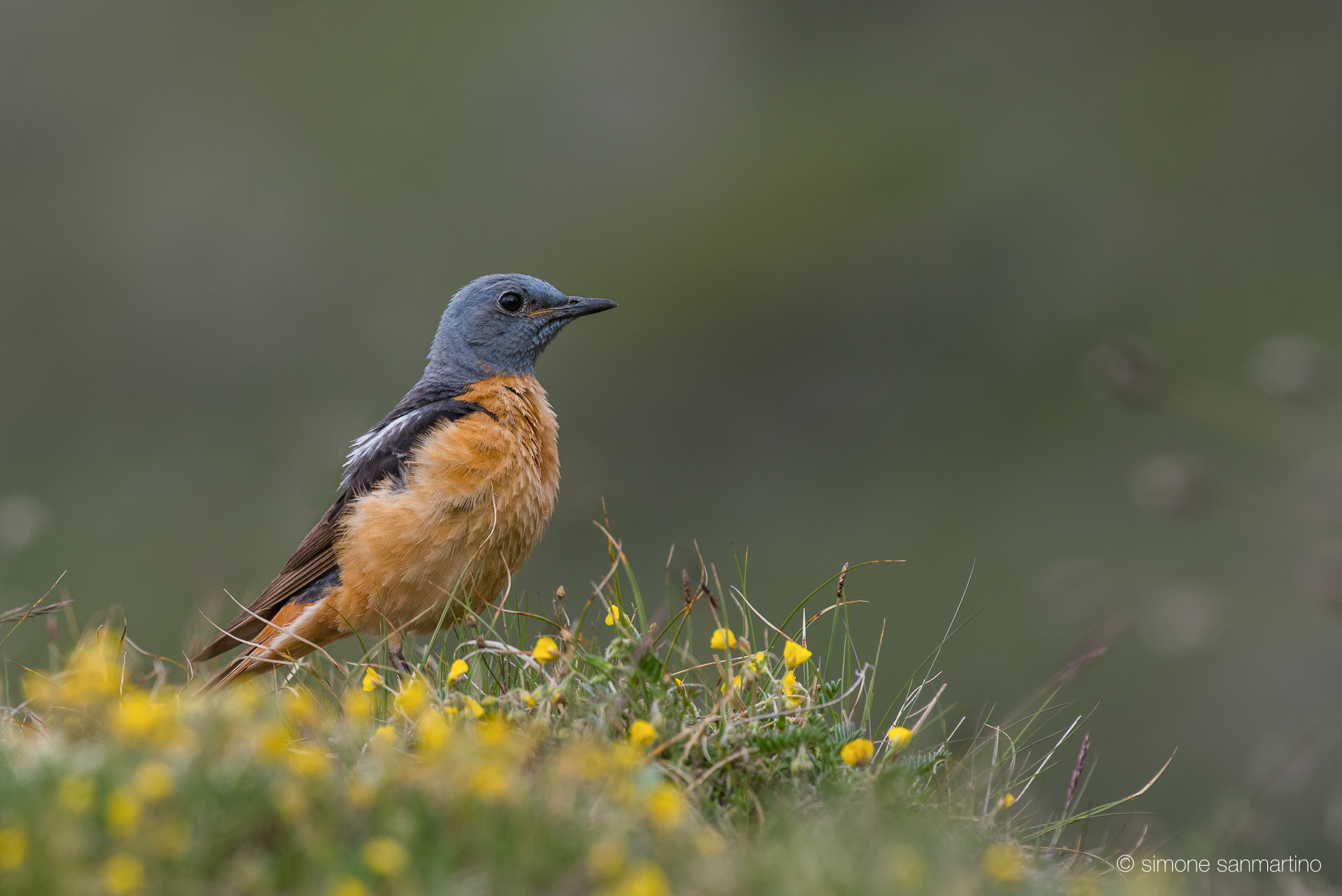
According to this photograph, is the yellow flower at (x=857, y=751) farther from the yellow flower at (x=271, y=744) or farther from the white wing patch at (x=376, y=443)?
the white wing patch at (x=376, y=443)

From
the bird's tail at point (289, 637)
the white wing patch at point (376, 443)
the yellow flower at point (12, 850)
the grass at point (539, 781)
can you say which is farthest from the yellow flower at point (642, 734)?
the white wing patch at point (376, 443)

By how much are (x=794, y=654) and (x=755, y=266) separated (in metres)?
31.0

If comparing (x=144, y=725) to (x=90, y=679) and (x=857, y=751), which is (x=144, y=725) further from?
(x=857, y=751)

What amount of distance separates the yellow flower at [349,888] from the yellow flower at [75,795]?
661 mm

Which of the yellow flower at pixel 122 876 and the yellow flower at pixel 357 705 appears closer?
the yellow flower at pixel 122 876

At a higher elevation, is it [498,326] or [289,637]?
[498,326]

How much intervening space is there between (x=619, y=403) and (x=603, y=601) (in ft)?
84.5

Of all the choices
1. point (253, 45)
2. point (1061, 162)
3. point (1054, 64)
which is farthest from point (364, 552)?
point (253, 45)

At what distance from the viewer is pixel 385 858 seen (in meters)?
3.26

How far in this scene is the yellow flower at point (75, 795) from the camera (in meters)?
3.31

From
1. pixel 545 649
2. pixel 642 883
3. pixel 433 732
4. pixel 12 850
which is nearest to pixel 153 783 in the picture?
pixel 12 850

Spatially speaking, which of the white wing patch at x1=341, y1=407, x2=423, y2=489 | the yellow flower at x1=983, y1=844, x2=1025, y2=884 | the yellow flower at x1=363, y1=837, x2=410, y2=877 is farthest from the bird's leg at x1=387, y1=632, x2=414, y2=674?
the yellow flower at x1=983, y1=844, x2=1025, y2=884

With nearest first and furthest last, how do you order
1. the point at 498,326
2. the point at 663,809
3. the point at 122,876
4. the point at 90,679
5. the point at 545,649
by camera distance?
1. the point at 122,876
2. the point at 663,809
3. the point at 90,679
4. the point at 545,649
5. the point at 498,326

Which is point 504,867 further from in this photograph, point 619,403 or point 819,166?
point 819,166
